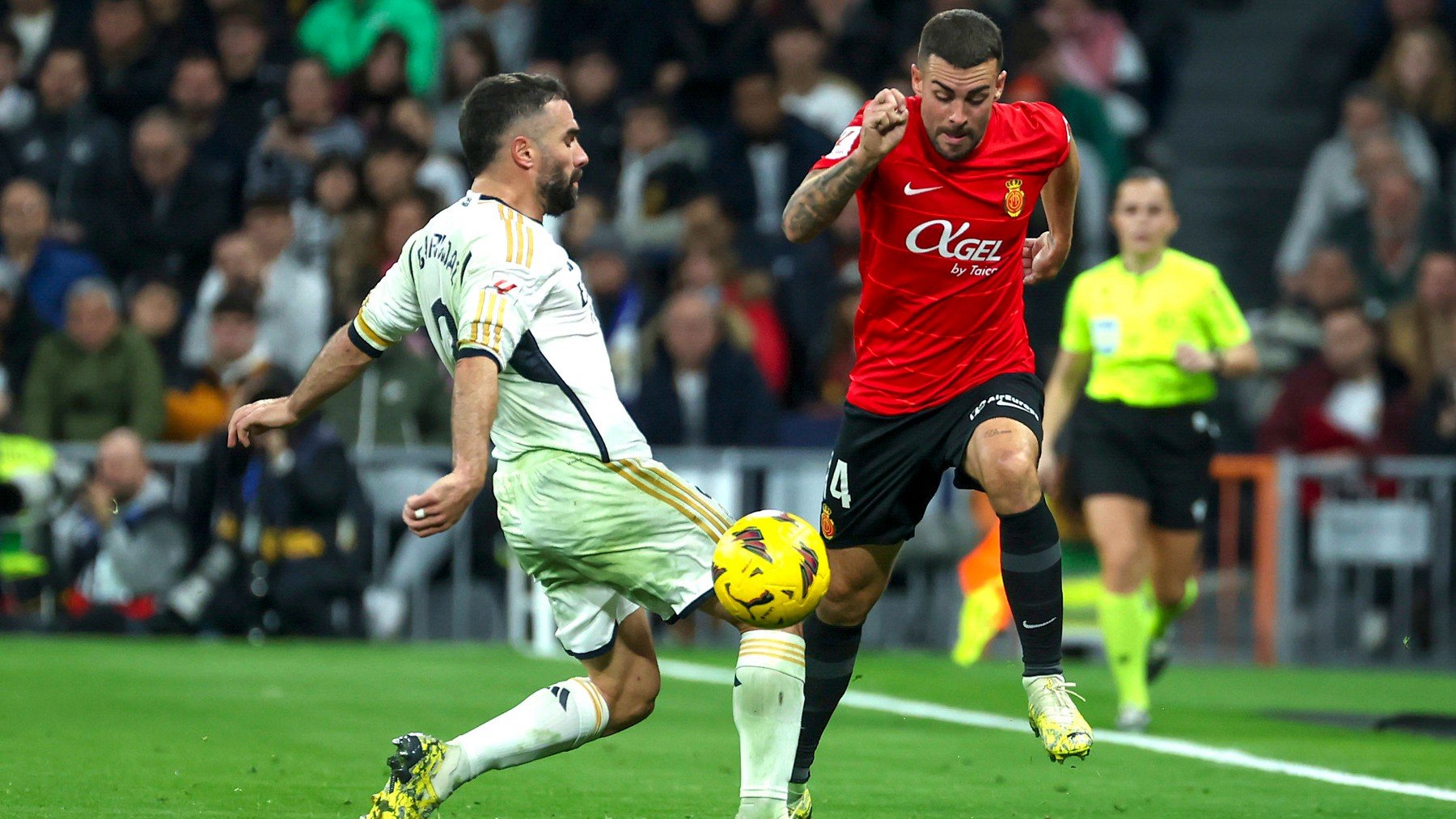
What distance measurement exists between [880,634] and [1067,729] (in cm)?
876

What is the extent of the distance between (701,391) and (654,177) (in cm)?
234

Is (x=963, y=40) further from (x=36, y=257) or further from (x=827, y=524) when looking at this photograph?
(x=36, y=257)

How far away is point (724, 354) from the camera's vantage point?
1508 cm

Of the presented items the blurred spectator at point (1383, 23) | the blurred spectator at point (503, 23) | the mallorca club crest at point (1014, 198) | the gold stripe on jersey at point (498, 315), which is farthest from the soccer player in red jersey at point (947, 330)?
the blurred spectator at point (1383, 23)

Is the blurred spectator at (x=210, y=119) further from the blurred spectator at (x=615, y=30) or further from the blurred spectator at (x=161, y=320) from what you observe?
the blurred spectator at (x=615, y=30)

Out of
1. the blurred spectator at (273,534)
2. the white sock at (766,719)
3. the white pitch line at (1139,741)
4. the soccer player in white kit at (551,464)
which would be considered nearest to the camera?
the soccer player in white kit at (551,464)

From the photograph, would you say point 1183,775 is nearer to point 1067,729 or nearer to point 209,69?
point 1067,729

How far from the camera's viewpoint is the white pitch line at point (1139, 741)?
321 inches

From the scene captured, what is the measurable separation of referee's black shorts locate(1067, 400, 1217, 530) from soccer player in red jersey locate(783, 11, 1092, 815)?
11.1ft

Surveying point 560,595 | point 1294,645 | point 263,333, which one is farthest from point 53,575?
point 560,595

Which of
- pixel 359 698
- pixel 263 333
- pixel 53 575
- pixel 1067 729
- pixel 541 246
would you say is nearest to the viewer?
pixel 541 246

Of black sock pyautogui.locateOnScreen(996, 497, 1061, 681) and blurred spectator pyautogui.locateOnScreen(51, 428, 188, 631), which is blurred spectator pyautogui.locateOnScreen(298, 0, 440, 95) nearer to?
blurred spectator pyautogui.locateOnScreen(51, 428, 188, 631)

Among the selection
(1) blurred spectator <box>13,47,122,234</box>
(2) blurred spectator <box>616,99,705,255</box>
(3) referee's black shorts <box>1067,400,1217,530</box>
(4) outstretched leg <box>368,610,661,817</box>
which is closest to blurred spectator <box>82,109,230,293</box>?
(1) blurred spectator <box>13,47,122,234</box>

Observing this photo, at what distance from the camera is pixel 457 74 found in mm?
17453
